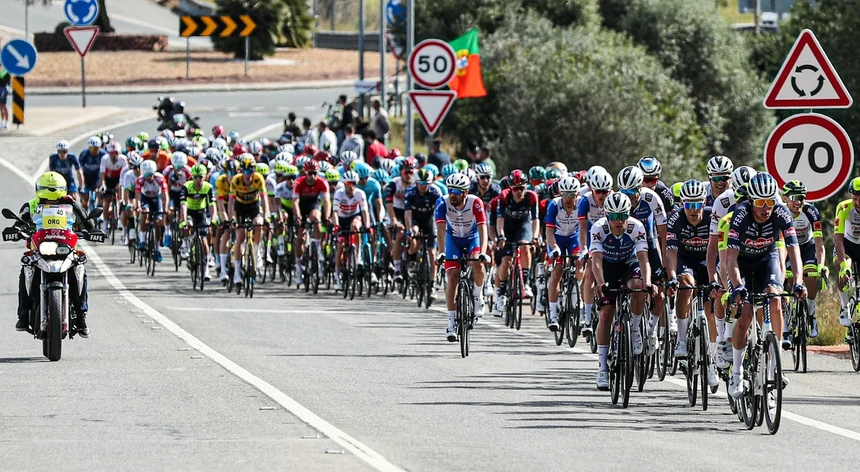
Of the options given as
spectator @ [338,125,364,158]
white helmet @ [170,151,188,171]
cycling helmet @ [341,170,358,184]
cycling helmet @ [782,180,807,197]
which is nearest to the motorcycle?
cycling helmet @ [782,180,807,197]

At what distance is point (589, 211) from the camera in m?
16.8

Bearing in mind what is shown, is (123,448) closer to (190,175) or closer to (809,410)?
(809,410)

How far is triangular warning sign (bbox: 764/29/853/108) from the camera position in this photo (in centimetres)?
1467

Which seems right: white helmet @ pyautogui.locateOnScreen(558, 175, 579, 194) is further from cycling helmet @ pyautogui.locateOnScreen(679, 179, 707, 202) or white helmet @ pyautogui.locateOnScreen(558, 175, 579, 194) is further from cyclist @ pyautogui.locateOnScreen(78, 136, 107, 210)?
cyclist @ pyautogui.locateOnScreen(78, 136, 107, 210)

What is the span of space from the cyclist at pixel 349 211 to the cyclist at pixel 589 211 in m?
6.33

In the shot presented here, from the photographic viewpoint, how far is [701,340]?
520 inches

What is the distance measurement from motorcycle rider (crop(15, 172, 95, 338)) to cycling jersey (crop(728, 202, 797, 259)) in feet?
21.2

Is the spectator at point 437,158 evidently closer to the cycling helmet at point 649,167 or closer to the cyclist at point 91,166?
the cyclist at point 91,166

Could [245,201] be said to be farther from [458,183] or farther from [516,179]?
[458,183]

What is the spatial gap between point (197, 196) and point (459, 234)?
8.74m

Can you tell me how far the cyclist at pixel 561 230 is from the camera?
18312mm

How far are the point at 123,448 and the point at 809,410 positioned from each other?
5.26 meters

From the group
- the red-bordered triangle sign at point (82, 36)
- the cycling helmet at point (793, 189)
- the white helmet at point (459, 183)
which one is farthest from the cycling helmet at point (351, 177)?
the red-bordered triangle sign at point (82, 36)

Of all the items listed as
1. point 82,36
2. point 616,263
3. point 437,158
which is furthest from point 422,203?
point 82,36
